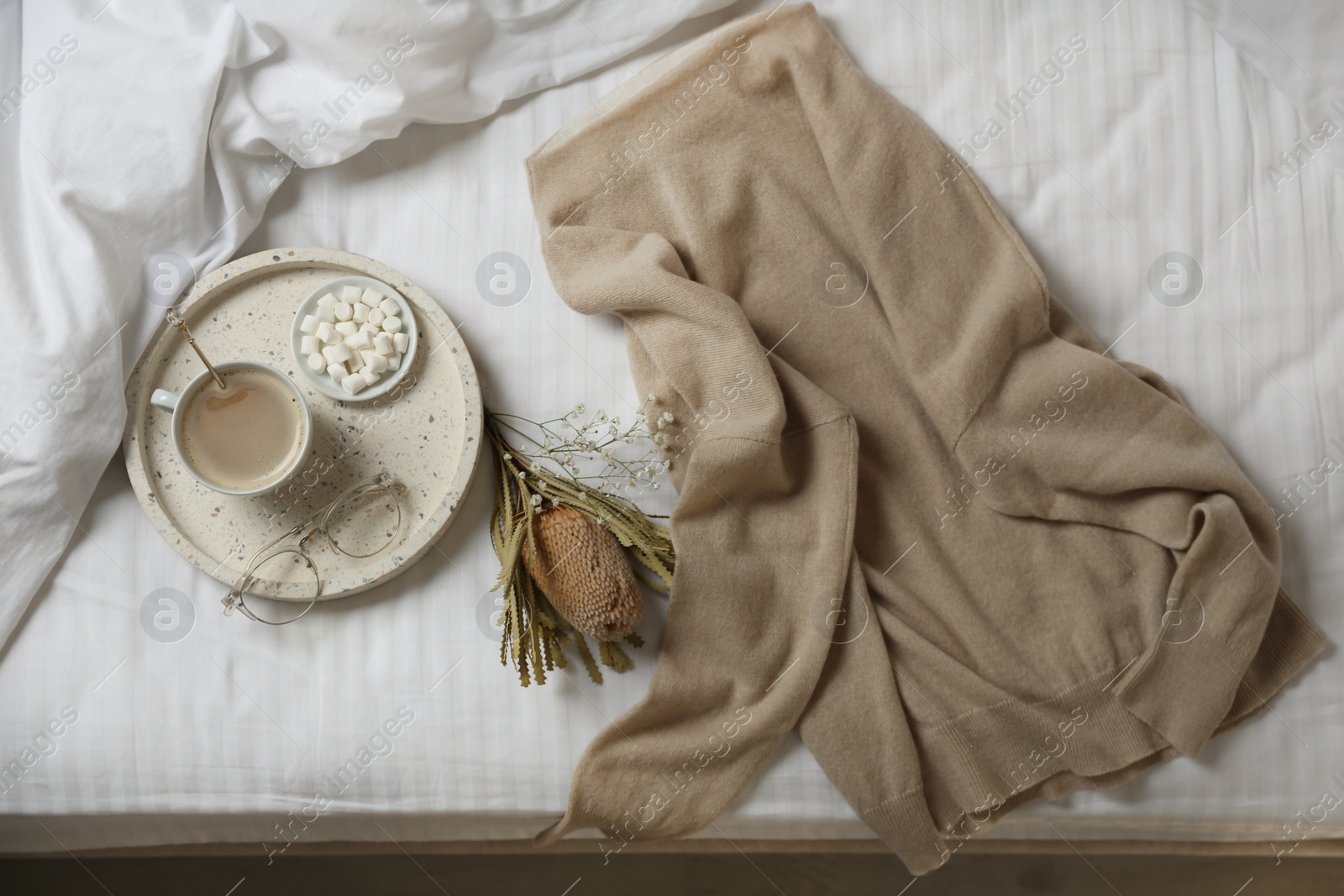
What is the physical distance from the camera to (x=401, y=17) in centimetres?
102

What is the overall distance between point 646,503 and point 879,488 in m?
0.28

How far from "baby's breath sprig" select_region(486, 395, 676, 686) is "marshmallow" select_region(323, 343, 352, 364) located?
6.6 inches

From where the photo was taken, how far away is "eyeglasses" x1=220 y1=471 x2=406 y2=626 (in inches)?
36.7

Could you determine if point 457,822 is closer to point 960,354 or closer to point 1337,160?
point 960,354

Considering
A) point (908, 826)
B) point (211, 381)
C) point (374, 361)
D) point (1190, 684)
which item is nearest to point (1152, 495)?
point (1190, 684)

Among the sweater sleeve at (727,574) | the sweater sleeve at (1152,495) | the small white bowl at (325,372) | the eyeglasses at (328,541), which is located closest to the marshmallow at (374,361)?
the small white bowl at (325,372)

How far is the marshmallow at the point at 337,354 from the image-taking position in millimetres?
947

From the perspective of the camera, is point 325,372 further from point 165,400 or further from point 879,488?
point 879,488

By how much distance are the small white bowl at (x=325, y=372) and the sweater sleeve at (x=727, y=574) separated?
0.20 metres

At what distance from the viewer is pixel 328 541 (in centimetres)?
95

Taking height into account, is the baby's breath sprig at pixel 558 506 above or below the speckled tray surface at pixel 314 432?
below

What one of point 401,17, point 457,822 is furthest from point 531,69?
point 457,822

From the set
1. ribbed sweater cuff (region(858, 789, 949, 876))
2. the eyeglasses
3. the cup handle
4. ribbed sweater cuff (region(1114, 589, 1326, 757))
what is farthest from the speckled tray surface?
ribbed sweater cuff (region(1114, 589, 1326, 757))

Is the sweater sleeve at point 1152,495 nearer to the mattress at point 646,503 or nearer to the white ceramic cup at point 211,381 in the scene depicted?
the mattress at point 646,503
